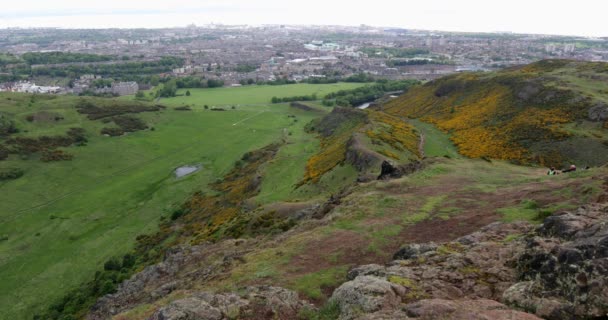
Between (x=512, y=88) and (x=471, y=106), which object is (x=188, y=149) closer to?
(x=471, y=106)

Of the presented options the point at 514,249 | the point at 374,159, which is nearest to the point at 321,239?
the point at 514,249

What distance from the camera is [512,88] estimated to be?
7800 cm

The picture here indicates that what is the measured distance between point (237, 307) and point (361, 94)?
13412 cm

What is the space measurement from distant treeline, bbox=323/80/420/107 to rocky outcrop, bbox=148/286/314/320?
386 ft

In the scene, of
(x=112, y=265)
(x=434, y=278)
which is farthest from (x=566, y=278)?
(x=112, y=265)

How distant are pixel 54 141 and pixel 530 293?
101 m

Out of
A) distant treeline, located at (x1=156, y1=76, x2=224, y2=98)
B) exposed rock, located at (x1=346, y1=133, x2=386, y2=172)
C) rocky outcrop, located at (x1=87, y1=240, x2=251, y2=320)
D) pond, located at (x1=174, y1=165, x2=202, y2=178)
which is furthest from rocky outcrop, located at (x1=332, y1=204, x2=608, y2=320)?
distant treeline, located at (x1=156, y1=76, x2=224, y2=98)

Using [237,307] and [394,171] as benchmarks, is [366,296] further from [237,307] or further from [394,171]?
[394,171]

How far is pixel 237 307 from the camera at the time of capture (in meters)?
18.1

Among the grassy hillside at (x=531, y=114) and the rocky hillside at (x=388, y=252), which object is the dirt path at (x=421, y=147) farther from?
the grassy hillside at (x=531, y=114)

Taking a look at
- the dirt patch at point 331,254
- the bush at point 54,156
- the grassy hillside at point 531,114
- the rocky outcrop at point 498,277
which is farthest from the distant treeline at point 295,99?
the rocky outcrop at point 498,277

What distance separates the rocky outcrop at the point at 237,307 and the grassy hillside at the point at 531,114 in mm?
42741

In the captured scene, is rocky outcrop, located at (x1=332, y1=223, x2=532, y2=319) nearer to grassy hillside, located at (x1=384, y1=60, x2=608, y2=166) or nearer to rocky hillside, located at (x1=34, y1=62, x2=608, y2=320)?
rocky hillside, located at (x1=34, y1=62, x2=608, y2=320)

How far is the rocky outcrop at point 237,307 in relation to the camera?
17.5m
